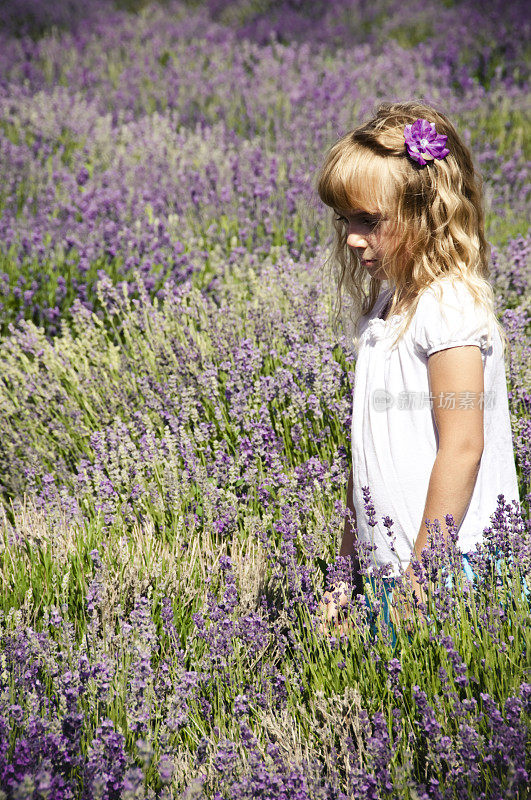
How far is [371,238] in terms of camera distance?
7.10 ft

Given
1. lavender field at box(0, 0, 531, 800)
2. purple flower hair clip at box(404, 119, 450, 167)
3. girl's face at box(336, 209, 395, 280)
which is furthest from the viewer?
girl's face at box(336, 209, 395, 280)

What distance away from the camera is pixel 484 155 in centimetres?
612

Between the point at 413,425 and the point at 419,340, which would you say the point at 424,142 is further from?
the point at 413,425

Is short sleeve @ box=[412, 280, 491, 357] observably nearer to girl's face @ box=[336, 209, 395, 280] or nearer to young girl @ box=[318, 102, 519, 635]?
young girl @ box=[318, 102, 519, 635]

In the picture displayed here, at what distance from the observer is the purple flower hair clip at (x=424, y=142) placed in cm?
204

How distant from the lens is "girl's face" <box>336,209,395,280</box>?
215 cm

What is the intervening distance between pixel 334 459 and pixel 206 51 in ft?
26.3

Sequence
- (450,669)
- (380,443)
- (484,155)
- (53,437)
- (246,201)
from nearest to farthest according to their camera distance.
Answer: (450,669), (380,443), (53,437), (246,201), (484,155)

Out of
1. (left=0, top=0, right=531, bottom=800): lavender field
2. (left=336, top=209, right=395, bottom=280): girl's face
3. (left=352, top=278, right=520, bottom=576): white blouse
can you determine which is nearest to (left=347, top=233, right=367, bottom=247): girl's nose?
(left=336, top=209, right=395, bottom=280): girl's face

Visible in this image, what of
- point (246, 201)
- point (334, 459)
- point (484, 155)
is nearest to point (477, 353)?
point (334, 459)

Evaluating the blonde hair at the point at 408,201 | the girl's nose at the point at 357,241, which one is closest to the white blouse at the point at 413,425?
the blonde hair at the point at 408,201

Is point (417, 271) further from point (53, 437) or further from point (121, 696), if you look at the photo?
point (53, 437)

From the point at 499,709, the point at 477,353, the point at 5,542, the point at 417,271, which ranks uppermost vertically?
the point at 417,271

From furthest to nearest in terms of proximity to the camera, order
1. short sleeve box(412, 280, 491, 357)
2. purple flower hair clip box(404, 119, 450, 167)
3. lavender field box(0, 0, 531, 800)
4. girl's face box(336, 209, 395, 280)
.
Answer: girl's face box(336, 209, 395, 280) → purple flower hair clip box(404, 119, 450, 167) → short sleeve box(412, 280, 491, 357) → lavender field box(0, 0, 531, 800)
